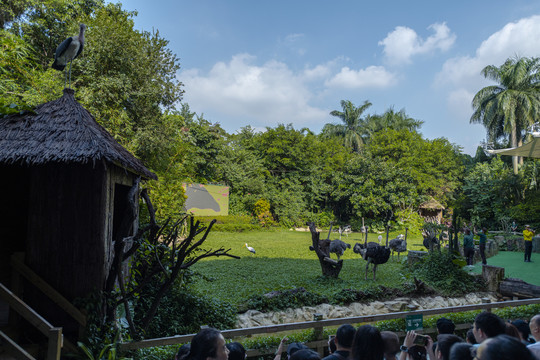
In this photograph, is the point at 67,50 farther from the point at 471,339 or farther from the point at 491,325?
the point at 471,339

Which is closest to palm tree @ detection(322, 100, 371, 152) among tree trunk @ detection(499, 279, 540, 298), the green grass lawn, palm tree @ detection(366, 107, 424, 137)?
palm tree @ detection(366, 107, 424, 137)

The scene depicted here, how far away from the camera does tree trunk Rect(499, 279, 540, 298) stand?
8.50m

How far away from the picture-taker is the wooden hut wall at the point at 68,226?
4574 mm

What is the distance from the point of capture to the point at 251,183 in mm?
28484

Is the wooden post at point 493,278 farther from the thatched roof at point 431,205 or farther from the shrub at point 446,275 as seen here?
the thatched roof at point 431,205

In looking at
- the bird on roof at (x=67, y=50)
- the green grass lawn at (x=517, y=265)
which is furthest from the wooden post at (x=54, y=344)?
the green grass lawn at (x=517, y=265)

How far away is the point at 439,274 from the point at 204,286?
22.1 feet

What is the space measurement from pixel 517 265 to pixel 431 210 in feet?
61.2

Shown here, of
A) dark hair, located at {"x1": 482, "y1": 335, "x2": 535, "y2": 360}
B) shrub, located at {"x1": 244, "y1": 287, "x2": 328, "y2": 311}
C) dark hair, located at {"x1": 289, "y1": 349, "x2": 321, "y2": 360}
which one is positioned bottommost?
shrub, located at {"x1": 244, "y1": 287, "x2": 328, "y2": 311}

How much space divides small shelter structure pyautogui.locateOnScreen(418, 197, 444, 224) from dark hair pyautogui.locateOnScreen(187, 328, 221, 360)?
98.2 feet

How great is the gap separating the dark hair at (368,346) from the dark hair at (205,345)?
1.14 metres

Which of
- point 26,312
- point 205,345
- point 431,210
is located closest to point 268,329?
point 205,345

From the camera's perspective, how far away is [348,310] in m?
7.96

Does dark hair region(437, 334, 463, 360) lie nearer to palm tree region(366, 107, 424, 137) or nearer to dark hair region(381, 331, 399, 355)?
dark hair region(381, 331, 399, 355)
